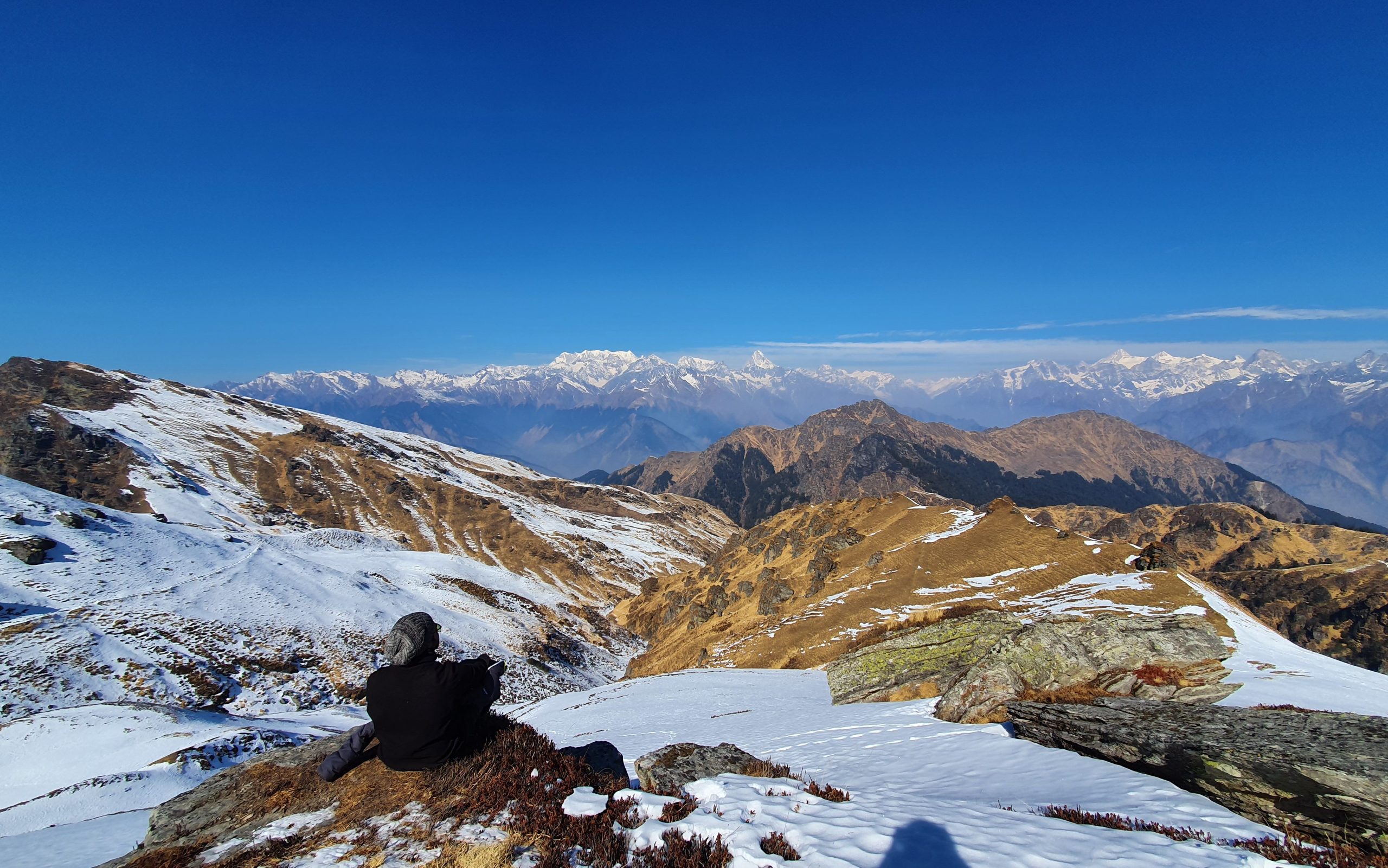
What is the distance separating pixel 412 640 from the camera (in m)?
8.28

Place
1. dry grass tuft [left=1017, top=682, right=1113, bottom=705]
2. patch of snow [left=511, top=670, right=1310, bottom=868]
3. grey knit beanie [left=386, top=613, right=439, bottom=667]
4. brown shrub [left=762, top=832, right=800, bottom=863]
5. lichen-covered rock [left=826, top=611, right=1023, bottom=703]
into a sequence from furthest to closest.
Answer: lichen-covered rock [left=826, top=611, right=1023, bottom=703]
dry grass tuft [left=1017, top=682, right=1113, bottom=705]
grey knit beanie [left=386, top=613, right=439, bottom=667]
patch of snow [left=511, top=670, right=1310, bottom=868]
brown shrub [left=762, top=832, right=800, bottom=863]

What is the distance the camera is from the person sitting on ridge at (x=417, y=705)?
8.23 m

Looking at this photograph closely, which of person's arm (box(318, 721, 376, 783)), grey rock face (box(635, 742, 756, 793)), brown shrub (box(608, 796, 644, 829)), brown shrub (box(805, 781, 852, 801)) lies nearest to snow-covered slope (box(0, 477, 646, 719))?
person's arm (box(318, 721, 376, 783))

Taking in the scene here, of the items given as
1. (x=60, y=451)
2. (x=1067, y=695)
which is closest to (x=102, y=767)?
(x=1067, y=695)

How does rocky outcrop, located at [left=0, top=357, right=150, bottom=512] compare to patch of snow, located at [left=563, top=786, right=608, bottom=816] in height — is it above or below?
above

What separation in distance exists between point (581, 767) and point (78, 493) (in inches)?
5946

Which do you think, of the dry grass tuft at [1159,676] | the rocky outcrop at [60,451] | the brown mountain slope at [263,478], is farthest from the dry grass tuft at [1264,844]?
the rocky outcrop at [60,451]

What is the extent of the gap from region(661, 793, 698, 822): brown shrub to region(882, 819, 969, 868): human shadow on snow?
268 cm

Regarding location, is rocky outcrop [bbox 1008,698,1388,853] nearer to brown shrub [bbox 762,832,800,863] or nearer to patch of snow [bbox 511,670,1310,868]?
patch of snow [bbox 511,670,1310,868]

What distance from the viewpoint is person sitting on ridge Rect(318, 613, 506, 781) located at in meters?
8.23

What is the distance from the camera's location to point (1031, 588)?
3847cm

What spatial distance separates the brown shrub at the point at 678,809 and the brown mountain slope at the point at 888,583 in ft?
98.7

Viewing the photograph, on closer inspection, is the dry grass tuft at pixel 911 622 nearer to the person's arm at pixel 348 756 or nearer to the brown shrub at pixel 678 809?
the brown shrub at pixel 678 809

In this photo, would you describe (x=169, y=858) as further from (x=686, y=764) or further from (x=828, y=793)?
(x=828, y=793)
